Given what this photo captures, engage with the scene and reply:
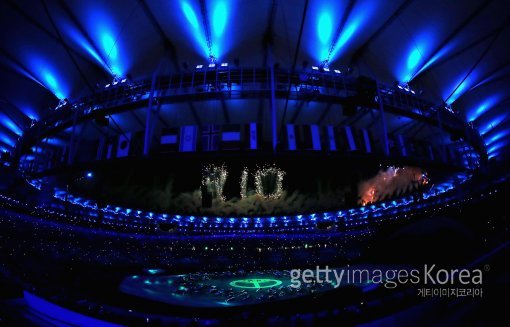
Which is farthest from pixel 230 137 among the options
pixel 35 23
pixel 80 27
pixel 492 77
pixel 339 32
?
pixel 492 77

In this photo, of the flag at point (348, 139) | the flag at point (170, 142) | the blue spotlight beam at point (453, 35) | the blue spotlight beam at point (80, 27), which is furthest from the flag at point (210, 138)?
the blue spotlight beam at point (453, 35)

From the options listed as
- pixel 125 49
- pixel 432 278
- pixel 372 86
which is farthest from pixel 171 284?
pixel 125 49

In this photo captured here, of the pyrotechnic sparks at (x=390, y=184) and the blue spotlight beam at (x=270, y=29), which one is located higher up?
the blue spotlight beam at (x=270, y=29)

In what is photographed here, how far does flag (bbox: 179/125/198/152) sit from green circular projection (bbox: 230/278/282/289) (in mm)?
3614

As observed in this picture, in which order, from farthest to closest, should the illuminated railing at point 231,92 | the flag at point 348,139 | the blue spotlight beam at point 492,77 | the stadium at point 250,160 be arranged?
the blue spotlight beam at point 492,77 → the illuminated railing at point 231,92 → the flag at point 348,139 → the stadium at point 250,160

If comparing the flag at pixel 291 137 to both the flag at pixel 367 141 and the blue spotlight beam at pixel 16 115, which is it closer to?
the flag at pixel 367 141

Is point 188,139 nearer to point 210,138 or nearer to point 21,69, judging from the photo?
point 210,138

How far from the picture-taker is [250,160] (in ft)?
20.6

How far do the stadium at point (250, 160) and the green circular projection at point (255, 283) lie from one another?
39 mm

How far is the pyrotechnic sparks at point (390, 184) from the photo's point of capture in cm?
1131

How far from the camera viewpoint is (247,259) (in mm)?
8141

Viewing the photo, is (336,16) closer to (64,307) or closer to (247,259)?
(247,259)

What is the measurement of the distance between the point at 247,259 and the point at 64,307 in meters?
5.84

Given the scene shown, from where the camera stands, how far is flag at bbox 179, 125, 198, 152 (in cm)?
671
